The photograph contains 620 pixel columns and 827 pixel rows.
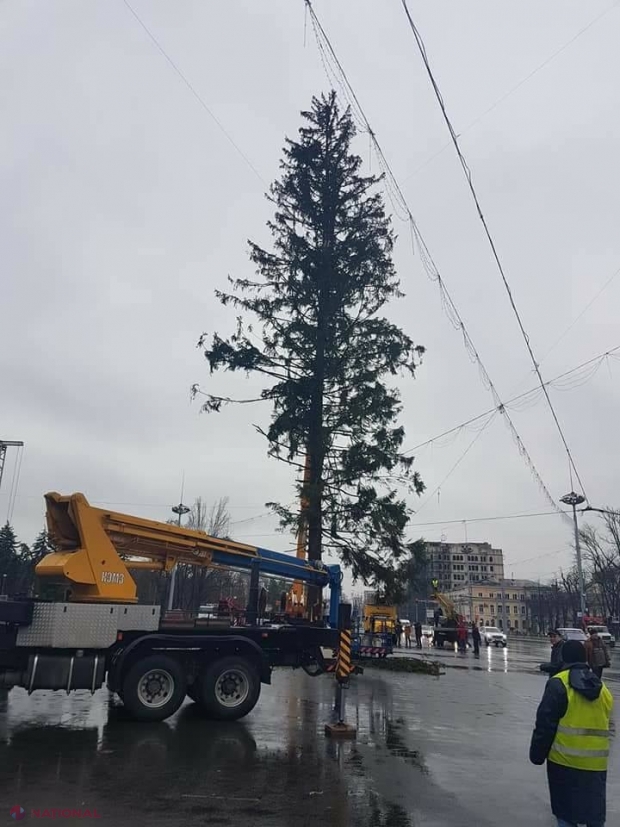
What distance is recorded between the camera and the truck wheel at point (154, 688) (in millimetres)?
10539

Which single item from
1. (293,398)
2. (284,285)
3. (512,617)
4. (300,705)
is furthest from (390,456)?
(512,617)

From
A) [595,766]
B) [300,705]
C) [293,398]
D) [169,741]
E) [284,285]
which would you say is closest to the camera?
[595,766]

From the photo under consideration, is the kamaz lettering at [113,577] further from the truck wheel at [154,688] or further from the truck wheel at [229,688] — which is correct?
the truck wheel at [229,688]

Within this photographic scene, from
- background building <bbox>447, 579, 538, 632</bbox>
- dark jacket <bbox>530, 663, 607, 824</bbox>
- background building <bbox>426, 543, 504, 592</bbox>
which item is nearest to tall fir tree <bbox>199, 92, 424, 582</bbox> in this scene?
dark jacket <bbox>530, 663, 607, 824</bbox>

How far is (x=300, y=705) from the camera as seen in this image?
13.4 m

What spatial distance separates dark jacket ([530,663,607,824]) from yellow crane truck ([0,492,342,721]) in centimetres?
741

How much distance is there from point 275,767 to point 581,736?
4583 mm

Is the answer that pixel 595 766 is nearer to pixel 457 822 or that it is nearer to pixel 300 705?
pixel 457 822

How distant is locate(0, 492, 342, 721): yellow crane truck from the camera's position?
10.4m

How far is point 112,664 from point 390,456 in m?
12.7

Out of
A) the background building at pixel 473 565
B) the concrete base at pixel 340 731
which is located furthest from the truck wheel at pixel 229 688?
the background building at pixel 473 565

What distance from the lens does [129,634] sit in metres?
10.9

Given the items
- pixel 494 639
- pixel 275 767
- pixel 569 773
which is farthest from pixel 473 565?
pixel 569 773

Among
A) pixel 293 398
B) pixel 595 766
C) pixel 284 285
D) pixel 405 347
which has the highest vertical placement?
pixel 284 285
